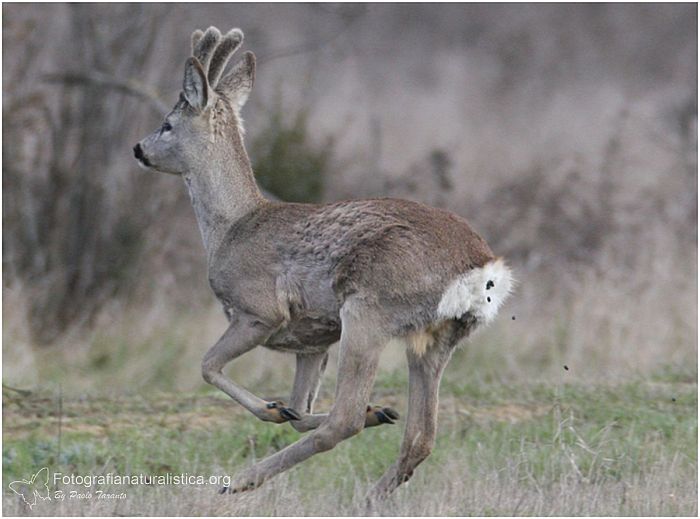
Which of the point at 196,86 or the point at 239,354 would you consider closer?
the point at 239,354

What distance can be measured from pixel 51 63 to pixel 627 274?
25.4 feet

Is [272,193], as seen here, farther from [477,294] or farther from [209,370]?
[477,294]

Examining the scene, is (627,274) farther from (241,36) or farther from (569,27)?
(569,27)

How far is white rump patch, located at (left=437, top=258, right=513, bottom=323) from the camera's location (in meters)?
6.66

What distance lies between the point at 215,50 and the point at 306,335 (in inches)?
68.7

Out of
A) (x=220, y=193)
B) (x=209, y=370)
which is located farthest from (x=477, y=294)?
(x=220, y=193)

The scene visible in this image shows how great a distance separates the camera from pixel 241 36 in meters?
7.71

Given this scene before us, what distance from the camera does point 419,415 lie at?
23.5 ft

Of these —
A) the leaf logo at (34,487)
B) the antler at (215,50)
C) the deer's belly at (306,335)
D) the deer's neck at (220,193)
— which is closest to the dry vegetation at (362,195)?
the leaf logo at (34,487)

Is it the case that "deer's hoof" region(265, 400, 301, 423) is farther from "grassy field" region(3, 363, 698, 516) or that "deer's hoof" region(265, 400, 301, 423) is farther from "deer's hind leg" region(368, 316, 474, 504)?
"deer's hind leg" region(368, 316, 474, 504)

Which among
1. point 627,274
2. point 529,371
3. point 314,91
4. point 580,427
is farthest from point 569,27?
point 580,427

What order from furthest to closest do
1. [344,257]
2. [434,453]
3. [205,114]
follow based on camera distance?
[434,453] → [205,114] → [344,257]

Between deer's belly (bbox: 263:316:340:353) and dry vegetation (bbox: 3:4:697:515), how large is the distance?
747 millimetres

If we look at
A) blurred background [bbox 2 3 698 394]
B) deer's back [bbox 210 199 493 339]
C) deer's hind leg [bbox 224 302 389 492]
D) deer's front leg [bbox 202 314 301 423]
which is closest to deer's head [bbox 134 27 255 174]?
deer's back [bbox 210 199 493 339]
